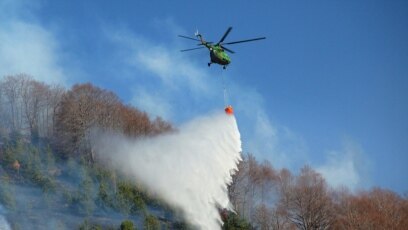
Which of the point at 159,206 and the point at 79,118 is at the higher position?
the point at 79,118

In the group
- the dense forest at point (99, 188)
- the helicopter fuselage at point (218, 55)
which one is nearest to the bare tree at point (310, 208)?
the dense forest at point (99, 188)

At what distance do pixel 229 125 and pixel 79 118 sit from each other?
1506 inches

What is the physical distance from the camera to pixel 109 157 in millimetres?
78562

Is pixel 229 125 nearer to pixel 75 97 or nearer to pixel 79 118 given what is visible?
pixel 79 118

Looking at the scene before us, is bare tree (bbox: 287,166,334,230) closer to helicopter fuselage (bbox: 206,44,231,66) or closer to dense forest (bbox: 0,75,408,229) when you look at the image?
dense forest (bbox: 0,75,408,229)

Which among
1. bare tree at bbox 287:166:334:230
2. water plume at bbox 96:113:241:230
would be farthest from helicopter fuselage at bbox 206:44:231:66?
bare tree at bbox 287:166:334:230

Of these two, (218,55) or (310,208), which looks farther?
(310,208)

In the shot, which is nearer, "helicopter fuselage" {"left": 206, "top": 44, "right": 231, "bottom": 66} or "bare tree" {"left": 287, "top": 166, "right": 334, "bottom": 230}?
"helicopter fuselage" {"left": 206, "top": 44, "right": 231, "bottom": 66}

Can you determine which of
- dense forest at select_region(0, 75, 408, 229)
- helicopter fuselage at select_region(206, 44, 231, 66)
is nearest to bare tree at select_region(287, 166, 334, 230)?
dense forest at select_region(0, 75, 408, 229)

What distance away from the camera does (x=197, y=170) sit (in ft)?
190

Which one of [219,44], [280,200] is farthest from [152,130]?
[219,44]

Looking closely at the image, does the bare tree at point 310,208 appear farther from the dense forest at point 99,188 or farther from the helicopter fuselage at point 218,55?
the helicopter fuselage at point 218,55

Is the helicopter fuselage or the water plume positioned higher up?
the helicopter fuselage

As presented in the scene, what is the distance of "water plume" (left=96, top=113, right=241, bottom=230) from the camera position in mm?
55844
